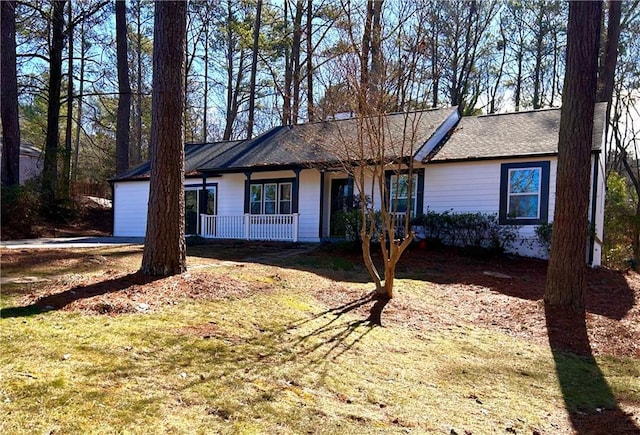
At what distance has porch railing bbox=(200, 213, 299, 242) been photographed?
16.1 m

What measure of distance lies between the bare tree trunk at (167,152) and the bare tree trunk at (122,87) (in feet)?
58.7

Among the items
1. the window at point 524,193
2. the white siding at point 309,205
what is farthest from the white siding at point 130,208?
the window at point 524,193

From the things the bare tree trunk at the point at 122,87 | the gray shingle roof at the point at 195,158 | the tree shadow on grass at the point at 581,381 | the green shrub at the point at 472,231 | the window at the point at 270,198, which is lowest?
the tree shadow on grass at the point at 581,381

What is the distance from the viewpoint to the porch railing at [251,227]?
16.1 meters

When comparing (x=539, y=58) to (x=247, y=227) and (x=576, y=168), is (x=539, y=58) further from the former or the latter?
(x=576, y=168)

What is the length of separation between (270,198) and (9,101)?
A: 426 inches

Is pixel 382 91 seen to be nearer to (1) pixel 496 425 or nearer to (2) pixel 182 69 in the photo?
(2) pixel 182 69

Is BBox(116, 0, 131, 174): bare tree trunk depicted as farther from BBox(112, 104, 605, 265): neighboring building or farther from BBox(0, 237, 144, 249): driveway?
BBox(0, 237, 144, 249): driveway

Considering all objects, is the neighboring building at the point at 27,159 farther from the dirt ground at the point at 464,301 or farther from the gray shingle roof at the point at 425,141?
the dirt ground at the point at 464,301

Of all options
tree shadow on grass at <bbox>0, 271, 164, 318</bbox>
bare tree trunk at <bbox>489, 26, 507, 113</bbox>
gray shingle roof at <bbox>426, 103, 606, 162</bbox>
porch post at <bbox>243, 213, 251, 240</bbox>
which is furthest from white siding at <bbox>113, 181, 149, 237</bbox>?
bare tree trunk at <bbox>489, 26, 507, 113</bbox>

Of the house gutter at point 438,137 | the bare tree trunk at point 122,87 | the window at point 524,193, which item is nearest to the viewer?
the window at point 524,193

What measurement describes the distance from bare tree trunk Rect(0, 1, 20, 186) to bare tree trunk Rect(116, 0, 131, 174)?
16.9 ft

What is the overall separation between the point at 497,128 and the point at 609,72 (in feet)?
22.9

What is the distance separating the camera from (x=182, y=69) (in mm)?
6750
